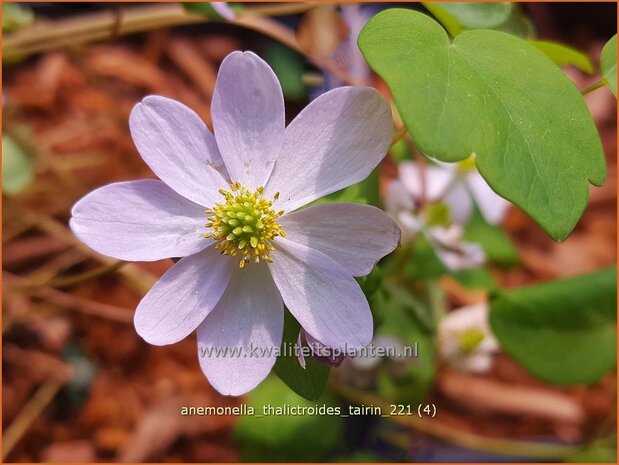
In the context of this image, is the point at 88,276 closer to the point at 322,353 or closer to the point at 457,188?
the point at 322,353

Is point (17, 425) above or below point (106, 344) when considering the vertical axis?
below

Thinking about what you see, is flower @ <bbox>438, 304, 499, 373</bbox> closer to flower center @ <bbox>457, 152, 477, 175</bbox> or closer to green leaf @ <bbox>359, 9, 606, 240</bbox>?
flower center @ <bbox>457, 152, 477, 175</bbox>

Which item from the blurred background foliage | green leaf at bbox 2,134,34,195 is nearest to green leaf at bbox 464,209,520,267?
the blurred background foliage

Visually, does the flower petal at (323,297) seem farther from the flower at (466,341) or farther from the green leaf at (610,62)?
the flower at (466,341)

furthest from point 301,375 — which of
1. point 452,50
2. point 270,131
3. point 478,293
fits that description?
point 478,293

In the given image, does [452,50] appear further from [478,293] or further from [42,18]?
[42,18]

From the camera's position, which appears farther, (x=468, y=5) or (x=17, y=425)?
(x=17, y=425)
